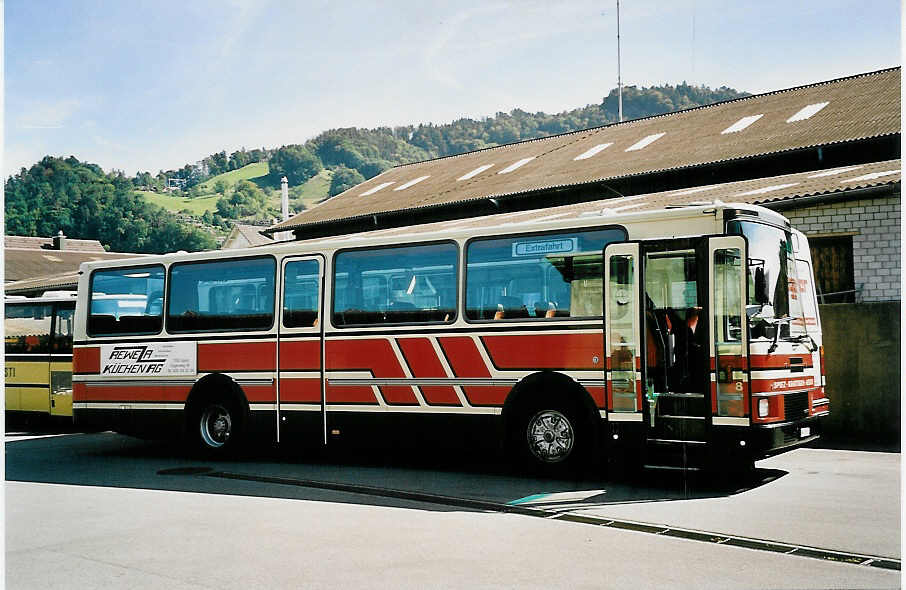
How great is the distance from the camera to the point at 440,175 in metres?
38.0

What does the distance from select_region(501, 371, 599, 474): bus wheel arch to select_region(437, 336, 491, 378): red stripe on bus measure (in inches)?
21.8

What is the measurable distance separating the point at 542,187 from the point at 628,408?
18877mm

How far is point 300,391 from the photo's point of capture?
13273mm

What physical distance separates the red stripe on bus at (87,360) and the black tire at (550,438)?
7.23 meters

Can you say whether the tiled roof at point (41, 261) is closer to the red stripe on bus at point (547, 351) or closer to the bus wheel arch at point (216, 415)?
the bus wheel arch at point (216, 415)

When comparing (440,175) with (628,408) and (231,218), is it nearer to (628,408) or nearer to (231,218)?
(628,408)

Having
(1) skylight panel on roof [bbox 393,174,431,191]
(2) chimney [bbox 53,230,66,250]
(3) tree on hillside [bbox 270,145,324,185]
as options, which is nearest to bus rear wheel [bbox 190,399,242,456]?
(1) skylight panel on roof [bbox 393,174,431,191]

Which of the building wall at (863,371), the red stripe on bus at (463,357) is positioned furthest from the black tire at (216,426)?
the building wall at (863,371)

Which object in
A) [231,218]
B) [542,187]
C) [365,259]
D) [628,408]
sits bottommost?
[628,408]

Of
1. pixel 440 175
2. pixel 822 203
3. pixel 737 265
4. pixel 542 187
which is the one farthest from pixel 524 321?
pixel 440 175

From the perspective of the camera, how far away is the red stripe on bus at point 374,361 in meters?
12.5

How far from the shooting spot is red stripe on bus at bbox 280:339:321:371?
43.2 feet

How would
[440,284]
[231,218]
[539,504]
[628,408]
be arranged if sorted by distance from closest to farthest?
[539,504]
[628,408]
[440,284]
[231,218]

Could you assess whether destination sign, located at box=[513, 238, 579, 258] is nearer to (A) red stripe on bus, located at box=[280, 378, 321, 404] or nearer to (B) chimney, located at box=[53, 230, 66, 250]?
(A) red stripe on bus, located at box=[280, 378, 321, 404]
